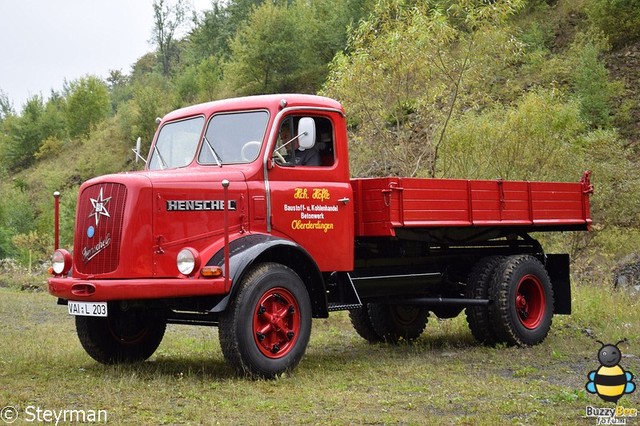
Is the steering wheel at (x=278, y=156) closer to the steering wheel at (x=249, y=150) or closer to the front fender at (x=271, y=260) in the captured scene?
the steering wheel at (x=249, y=150)

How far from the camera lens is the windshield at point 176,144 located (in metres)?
8.66

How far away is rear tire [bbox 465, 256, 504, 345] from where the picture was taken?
9.94 metres

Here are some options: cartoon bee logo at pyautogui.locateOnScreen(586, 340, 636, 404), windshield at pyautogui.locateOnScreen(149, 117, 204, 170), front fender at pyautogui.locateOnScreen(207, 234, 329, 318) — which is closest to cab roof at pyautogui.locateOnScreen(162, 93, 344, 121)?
windshield at pyautogui.locateOnScreen(149, 117, 204, 170)

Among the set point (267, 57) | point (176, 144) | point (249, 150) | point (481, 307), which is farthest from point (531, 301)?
point (267, 57)

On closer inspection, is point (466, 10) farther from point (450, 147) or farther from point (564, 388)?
point (564, 388)

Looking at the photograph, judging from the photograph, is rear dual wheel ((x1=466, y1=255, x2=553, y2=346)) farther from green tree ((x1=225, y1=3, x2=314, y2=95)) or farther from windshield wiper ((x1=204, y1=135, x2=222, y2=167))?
green tree ((x1=225, y1=3, x2=314, y2=95))

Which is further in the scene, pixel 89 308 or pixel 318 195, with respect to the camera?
pixel 318 195

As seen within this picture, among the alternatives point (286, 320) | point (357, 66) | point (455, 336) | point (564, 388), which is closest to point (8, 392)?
point (286, 320)

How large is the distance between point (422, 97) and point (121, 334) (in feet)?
35.7

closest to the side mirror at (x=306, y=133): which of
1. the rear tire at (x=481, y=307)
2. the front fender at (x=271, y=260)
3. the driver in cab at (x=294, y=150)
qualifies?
the driver in cab at (x=294, y=150)

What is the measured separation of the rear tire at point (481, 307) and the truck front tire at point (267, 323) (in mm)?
2874

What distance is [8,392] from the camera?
6.85m

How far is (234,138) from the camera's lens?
842cm

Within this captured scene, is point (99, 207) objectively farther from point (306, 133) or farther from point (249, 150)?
point (306, 133)
